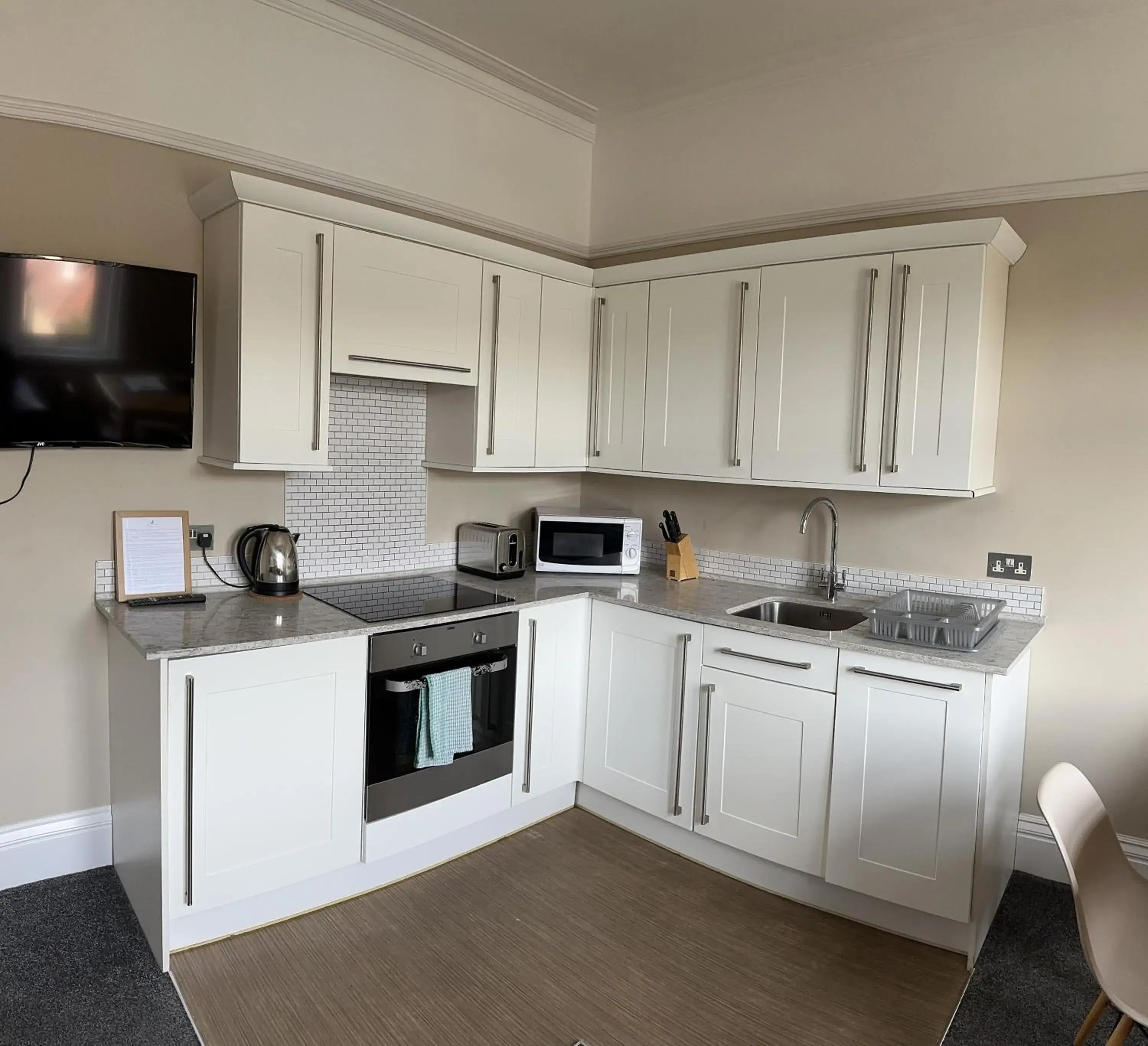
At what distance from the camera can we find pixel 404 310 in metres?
2.92

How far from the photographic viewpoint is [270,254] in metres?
2.58

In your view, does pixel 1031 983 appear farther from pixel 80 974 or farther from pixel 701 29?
pixel 701 29

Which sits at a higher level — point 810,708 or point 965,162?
point 965,162

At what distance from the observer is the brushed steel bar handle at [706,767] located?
287 cm

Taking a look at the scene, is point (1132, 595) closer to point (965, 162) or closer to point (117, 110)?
point (965, 162)

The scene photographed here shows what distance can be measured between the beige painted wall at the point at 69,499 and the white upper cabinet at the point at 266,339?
14 cm

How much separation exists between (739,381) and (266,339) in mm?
1685

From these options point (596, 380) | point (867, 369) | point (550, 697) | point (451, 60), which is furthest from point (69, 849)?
point (451, 60)

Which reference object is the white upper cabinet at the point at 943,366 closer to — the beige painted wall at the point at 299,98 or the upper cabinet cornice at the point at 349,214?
the upper cabinet cornice at the point at 349,214

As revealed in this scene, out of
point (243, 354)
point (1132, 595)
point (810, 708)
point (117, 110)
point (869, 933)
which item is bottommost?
point (869, 933)

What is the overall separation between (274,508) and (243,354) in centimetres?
64

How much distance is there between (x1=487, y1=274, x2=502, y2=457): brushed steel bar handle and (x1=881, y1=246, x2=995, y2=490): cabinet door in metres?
1.43

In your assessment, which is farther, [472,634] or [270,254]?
[472,634]

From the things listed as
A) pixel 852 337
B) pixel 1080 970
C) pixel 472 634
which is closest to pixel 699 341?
pixel 852 337
